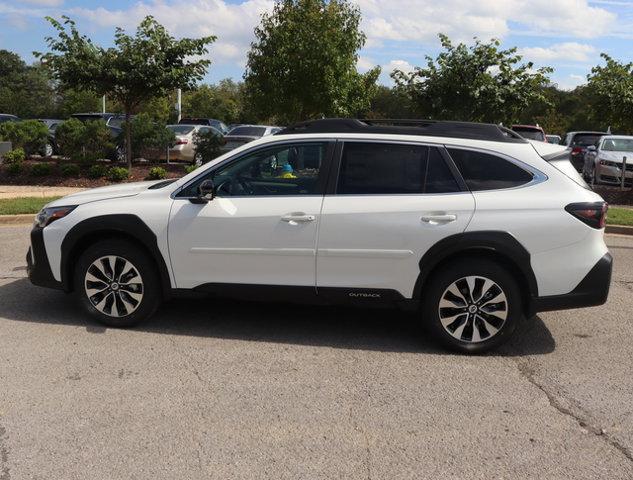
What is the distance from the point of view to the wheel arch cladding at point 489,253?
186 inches

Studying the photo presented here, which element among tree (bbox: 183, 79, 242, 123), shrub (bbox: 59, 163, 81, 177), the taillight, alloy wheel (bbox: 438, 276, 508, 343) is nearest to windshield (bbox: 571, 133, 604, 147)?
shrub (bbox: 59, 163, 81, 177)

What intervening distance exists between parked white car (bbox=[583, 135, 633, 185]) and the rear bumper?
1220 cm

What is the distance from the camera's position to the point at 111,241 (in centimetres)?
529

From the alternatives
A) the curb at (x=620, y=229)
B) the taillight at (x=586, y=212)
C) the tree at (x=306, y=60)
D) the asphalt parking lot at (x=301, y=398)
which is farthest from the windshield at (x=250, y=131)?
the taillight at (x=586, y=212)

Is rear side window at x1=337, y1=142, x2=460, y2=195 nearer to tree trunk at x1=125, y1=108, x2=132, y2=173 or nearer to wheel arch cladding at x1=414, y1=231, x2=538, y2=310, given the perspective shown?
wheel arch cladding at x1=414, y1=231, x2=538, y2=310

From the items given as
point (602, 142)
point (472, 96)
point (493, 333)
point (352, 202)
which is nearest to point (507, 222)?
point (493, 333)

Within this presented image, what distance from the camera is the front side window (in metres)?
5.14

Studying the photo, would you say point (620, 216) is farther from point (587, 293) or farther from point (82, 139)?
point (82, 139)

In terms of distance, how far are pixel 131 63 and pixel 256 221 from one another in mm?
11453

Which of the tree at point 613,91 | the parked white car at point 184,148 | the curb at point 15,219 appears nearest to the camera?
the curb at point 15,219

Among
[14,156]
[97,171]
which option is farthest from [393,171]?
[14,156]

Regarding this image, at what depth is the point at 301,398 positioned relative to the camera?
4125 mm

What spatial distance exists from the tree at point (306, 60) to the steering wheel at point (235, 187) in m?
15.2

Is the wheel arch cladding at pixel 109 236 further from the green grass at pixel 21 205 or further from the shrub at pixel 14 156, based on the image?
the shrub at pixel 14 156
